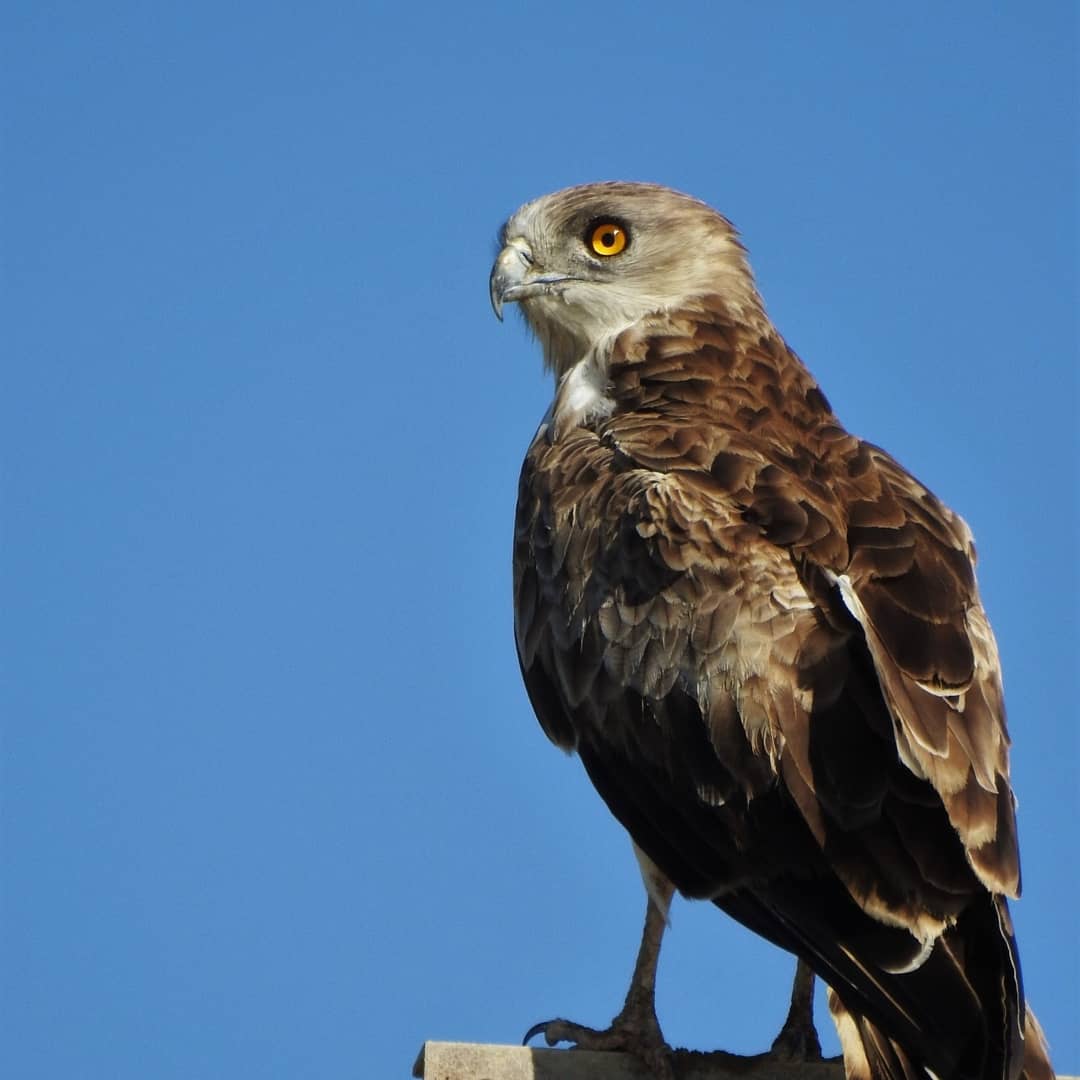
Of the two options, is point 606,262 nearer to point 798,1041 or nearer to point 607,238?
point 607,238

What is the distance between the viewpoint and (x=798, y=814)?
7.44 meters

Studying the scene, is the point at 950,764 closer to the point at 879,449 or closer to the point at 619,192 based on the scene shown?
the point at 879,449

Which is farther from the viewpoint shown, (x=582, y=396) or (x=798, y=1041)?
(x=582, y=396)

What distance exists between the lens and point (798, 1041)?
8.32m

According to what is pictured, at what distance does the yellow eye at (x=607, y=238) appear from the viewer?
10469mm

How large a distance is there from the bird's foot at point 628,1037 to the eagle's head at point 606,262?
3547 millimetres

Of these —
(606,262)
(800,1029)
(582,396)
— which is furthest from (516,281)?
(800,1029)

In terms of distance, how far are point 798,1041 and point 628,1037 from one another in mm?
790

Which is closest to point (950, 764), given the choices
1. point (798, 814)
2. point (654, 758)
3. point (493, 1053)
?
point (798, 814)

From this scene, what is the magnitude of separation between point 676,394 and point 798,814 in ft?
8.05

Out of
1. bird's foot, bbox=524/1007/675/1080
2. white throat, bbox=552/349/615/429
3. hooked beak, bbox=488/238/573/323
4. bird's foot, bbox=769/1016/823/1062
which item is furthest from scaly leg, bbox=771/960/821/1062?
hooked beak, bbox=488/238/573/323

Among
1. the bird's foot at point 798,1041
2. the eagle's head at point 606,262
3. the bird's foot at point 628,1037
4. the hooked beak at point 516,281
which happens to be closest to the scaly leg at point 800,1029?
the bird's foot at point 798,1041

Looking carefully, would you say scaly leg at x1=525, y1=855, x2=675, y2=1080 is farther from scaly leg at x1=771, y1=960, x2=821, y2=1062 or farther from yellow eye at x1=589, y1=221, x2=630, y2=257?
yellow eye at x1=589, y1=221, x2=630, y2=257

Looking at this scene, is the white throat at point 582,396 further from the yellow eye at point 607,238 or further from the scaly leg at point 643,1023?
the scaly leg at point 643,1023
